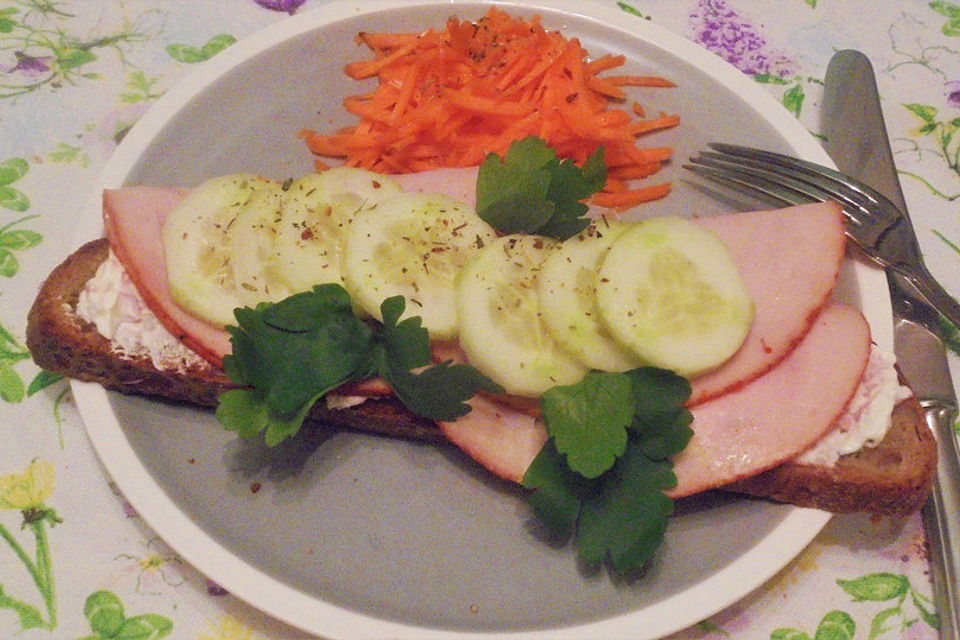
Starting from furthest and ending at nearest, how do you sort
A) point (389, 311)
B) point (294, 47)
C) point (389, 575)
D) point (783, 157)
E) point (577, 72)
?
point (294, 47) < point (577, 72) < point (783, 157) < point (389, 575) < point (389, 311)

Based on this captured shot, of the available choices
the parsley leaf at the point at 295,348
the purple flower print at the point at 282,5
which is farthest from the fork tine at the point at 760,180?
the purple flower print at the point at 282,5

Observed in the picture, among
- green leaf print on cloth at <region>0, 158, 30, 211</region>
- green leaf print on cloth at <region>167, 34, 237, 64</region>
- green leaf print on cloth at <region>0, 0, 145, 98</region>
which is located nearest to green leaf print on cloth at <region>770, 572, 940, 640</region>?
green leaf print on cloth at <region>0, 158, 30, 211</region>

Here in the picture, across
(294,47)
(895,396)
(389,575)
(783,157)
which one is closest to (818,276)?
(895,396)

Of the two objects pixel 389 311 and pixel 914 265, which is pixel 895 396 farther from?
pixel 389 311

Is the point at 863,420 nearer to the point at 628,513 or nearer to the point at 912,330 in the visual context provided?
the point at 912,330

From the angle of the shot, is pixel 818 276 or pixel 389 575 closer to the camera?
pixel 389 575

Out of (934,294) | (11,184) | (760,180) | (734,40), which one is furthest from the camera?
(734,40)

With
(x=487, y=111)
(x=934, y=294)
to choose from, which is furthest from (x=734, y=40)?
(x=934, y=294)
